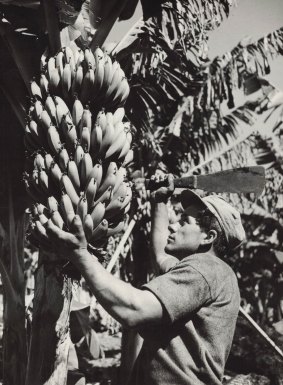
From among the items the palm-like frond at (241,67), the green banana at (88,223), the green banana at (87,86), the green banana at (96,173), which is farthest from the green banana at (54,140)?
the palm-like frond at (241,67)

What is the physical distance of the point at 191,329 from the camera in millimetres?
1695

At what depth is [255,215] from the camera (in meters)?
10.6

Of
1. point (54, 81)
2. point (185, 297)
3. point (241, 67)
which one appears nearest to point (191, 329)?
point (185, 297)

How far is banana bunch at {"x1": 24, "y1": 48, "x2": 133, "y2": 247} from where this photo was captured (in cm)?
207

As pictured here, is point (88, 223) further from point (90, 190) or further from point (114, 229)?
point (114, 229)

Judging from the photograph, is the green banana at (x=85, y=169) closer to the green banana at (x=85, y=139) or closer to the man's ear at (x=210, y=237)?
the green banana at (x=85, y=139)

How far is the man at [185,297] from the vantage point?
1.48m

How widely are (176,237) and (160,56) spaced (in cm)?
339

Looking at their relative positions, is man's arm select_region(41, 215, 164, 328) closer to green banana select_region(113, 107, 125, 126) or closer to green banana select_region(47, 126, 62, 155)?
green banana select_region(47, 126, 62, 155)

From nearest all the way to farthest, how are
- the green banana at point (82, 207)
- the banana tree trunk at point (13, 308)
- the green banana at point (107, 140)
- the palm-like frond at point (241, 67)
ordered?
the green banana at point (82, 207) → the green banana at point (107, 140) → the banana tree trunk at point (13, 308) → the palm-like frond at point (241, 67)

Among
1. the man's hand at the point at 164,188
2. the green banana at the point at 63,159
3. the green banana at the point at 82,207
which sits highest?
the green banana at the point at 63,159

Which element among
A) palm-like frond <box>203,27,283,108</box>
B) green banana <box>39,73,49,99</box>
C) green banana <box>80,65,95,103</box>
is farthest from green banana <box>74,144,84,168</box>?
palm-like frond <box>203,27,283,108</box>

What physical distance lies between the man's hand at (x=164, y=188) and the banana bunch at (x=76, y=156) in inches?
6.5

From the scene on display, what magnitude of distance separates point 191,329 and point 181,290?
0.71 ft
